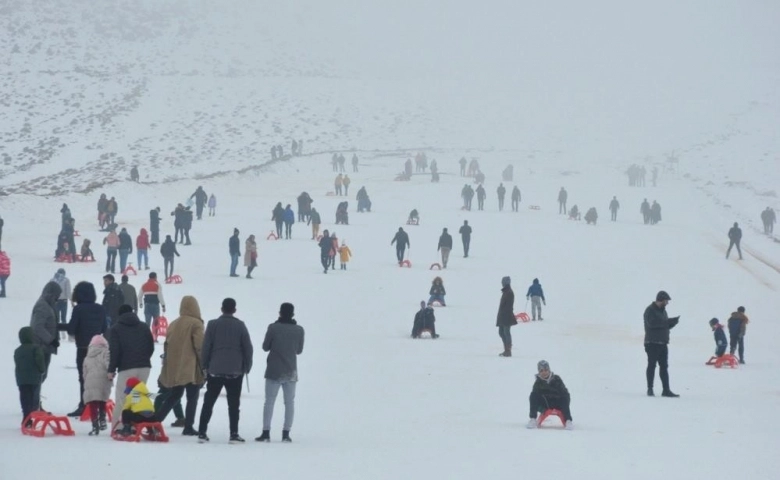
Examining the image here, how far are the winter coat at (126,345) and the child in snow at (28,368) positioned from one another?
92cm

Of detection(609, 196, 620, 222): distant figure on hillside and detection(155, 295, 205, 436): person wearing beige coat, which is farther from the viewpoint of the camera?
detection(609, 196, 620, 222): distant figure on hillside

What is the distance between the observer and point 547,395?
46.3ft

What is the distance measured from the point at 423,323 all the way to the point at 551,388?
383 inches

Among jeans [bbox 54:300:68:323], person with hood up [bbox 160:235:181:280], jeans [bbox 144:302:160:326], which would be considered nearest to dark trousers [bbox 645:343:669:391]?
jeans [bbox 144:302:160:326]

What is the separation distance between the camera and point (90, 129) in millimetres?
76188

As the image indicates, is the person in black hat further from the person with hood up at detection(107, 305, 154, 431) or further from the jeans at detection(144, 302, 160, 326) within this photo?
the jeans at detection(144, 302, 160, 326)

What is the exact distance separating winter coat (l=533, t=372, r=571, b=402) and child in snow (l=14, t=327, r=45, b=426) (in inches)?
214

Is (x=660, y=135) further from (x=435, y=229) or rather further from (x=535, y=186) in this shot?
(x=435, y=229)

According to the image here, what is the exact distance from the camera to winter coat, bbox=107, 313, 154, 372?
11.7m

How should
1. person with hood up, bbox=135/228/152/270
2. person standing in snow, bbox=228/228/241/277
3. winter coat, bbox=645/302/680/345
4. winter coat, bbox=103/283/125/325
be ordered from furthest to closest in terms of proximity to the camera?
person with hood up, bbox=135/228/152/270 → person standing in snow, bbox=228/228/241/277 → winter coat, bbox=103/283/125/325 → winter coat, bbox=645/302/680/345

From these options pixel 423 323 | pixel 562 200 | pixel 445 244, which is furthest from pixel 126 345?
pixel 562 200

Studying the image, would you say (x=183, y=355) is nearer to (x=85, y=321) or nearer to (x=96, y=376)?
(x=96, y=376)

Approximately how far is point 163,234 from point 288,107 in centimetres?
4893

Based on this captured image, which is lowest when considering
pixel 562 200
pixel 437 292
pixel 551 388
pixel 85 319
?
pixel 551 388
